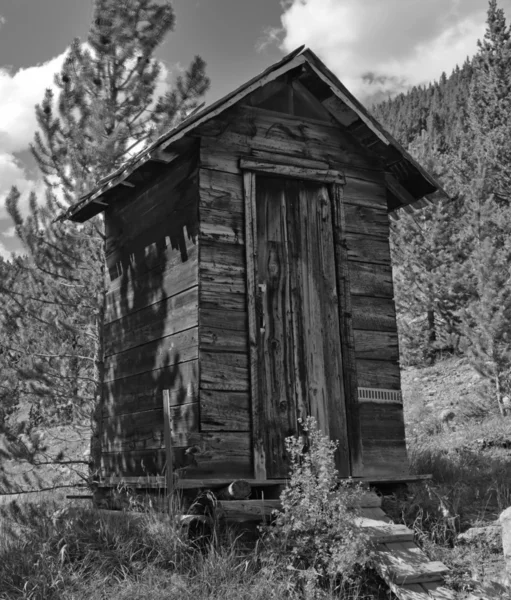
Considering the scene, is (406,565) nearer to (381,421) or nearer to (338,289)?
(381,421)

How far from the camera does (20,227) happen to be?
10.3 metres

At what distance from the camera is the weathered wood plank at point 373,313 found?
7867 mm

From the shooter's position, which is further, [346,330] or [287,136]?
[287,136]

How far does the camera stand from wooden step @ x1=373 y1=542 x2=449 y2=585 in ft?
17.9

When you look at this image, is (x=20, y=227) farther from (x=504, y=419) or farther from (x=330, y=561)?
(x=504, y=419)

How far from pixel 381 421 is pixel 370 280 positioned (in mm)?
1646

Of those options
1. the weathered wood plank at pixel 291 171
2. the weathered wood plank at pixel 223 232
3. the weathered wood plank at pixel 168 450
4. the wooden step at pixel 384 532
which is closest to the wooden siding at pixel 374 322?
the weathered wood plank at pixel 291 171

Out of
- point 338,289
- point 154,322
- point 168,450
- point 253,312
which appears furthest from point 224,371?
point 338,289

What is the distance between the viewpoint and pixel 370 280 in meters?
8.08

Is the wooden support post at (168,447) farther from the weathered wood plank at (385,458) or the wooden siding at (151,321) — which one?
the weathered wood plank at (385,458)

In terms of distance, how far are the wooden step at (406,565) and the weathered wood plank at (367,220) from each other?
3.73 meters

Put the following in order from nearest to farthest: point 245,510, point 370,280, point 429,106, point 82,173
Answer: point 245,510, point 370,280, point 82,173, point 429,106

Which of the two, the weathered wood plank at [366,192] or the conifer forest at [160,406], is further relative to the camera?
the weathered wood plank at [366,192]

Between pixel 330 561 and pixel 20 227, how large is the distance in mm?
7095
